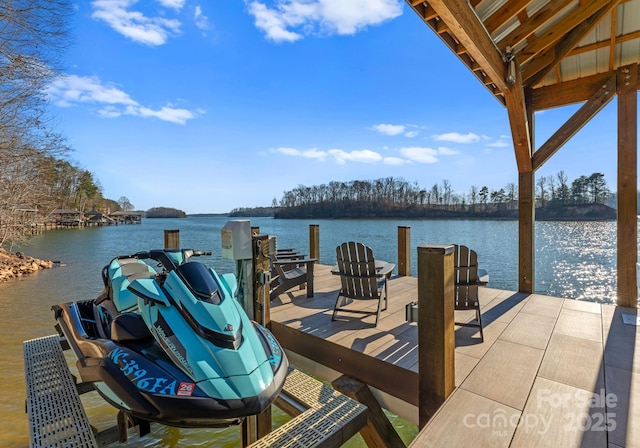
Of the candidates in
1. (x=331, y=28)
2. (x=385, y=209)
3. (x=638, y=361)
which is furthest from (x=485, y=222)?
(x=638, y=361)

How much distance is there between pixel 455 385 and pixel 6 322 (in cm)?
833

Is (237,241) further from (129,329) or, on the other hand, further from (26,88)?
(26,88)

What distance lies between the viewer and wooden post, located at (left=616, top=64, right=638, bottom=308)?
351 cm

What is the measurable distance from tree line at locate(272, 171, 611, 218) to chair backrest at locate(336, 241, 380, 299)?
2691 centimetres

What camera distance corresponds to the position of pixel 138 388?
4.62 feet

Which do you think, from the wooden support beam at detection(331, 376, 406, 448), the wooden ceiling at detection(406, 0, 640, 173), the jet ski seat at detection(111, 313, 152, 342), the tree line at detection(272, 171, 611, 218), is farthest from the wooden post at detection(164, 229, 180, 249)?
the tree line at detection(272, 171, 611, 218)

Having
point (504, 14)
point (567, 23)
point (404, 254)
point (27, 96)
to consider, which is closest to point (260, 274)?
point (504, 14)

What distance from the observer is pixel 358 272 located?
332 centimetres

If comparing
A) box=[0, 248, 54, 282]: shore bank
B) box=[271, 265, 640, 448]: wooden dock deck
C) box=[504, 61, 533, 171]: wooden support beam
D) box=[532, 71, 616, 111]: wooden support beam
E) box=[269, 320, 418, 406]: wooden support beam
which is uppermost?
box=[532, 71, 616, 111]: wooden support beam

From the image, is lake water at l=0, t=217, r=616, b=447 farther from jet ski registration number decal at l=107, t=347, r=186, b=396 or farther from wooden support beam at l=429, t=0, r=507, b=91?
wooden support beam at l=429, t=0, r=507, b=91

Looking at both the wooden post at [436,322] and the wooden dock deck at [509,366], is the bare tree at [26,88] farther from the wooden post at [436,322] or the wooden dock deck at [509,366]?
the wooden post at [436,322]

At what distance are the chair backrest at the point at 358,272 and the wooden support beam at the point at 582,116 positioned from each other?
9.72ft

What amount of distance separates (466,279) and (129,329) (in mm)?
2771

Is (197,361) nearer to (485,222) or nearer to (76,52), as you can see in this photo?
(76,52)
